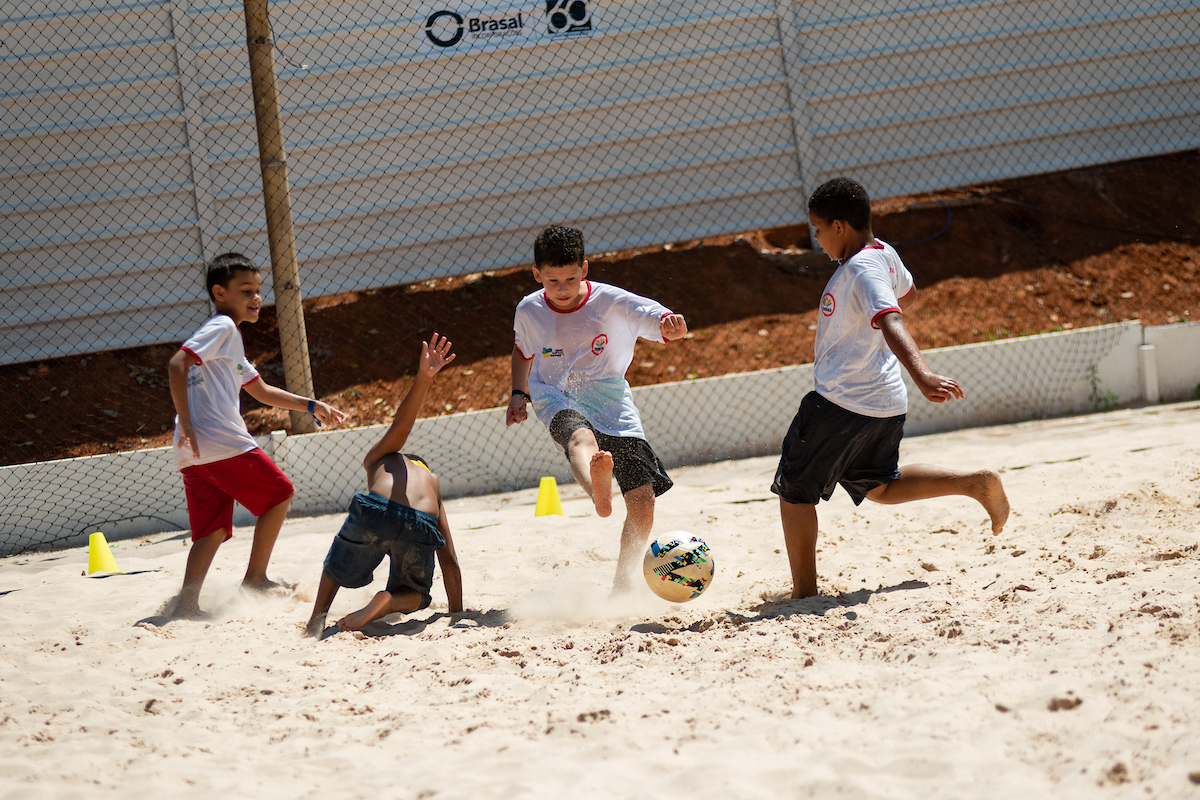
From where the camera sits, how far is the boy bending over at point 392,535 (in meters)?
3.20

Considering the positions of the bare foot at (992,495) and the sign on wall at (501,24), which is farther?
the sign on wall at (501,24)

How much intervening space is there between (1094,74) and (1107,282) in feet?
7.03

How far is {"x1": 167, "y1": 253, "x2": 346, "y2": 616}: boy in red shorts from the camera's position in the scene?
3.73 m

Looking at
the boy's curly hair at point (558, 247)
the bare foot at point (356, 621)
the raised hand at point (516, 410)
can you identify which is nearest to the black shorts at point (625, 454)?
the raised hand at point (516, 410)

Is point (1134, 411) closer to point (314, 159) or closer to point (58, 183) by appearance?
point (314, 159)

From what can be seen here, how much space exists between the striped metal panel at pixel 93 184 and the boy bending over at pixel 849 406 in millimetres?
5684

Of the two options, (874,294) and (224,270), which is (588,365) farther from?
(224,270)

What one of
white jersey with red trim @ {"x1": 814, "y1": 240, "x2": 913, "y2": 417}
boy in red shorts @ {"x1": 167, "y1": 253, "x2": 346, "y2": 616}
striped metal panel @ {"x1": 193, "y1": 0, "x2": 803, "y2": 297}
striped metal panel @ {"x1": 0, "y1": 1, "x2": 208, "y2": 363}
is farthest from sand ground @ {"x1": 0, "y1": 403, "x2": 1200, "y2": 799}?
striped metal panel @ {"x1": 193, "y1": 0, "x2": 803, "y2": 297}

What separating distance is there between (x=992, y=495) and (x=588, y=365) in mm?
1590

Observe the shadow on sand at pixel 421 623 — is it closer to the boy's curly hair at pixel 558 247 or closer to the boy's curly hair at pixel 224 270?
the boy's curly hair at pixel 558 247

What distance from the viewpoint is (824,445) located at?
3139 millimetres

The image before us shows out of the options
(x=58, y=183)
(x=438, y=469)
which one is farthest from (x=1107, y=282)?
(x=58, y=183)

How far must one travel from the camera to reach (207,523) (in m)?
3.82

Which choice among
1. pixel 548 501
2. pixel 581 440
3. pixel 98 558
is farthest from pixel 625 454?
pixel 98 558
